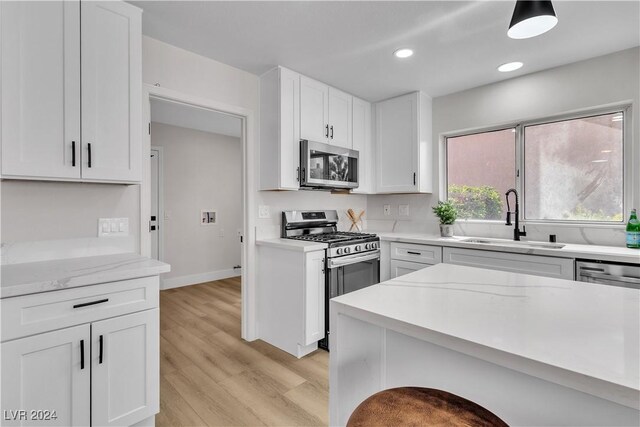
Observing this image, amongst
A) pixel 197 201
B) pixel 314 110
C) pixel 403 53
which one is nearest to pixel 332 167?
pixel 314 110

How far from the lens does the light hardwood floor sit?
1773mm

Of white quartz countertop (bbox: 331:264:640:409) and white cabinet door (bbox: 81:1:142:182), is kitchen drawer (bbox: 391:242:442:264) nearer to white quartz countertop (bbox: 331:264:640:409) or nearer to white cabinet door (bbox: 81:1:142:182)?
white quartz countertop (bbox: 331:264:640:409)

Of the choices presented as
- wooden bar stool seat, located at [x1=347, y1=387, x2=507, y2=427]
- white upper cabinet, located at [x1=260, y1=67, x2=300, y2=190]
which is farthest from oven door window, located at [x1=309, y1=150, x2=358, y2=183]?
wooden bar stool seat, located at [x1=347, y1=387, x2=507, y2=427]

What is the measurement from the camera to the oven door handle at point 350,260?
2.59 meters

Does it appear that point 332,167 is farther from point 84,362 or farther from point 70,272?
point 84,362

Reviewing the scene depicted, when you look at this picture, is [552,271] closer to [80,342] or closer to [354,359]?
[354,359]

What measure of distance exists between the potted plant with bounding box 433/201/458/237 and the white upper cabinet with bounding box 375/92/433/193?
0.30 meters

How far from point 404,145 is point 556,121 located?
137 cm

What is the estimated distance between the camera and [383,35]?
7.18ft

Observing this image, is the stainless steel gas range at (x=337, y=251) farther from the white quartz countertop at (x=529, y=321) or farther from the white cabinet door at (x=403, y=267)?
the white quartz countertop at (x=529, y=321)

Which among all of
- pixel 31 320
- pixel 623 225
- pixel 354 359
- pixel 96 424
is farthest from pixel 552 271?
pixel 31 320

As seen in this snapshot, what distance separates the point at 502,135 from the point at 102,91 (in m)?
3.41

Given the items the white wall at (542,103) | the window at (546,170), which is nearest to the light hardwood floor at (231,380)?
the white wall at (542,103)

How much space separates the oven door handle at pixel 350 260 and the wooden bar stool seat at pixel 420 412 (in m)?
1.75
